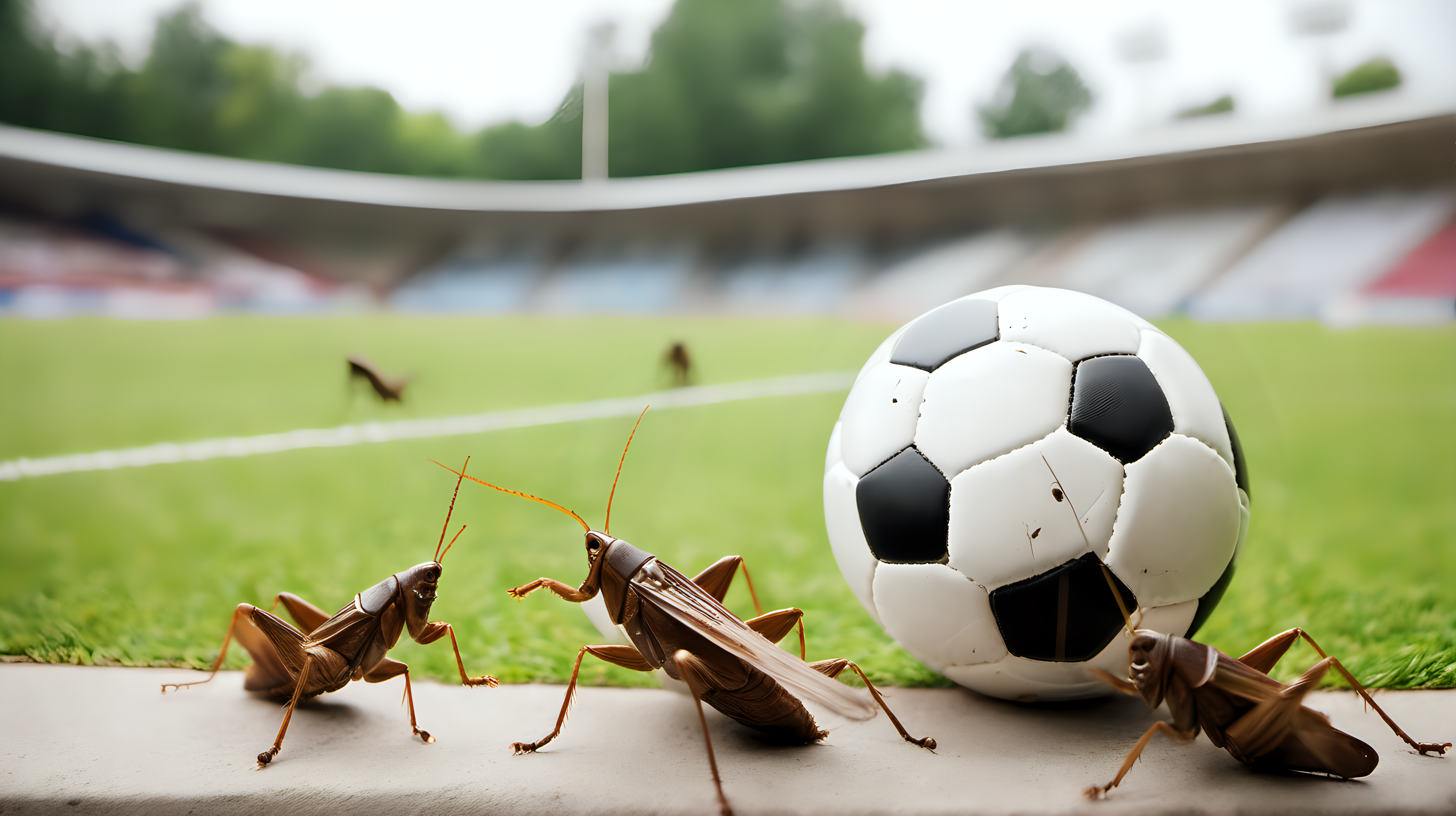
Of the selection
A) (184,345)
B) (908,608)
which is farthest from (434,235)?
(908,608)

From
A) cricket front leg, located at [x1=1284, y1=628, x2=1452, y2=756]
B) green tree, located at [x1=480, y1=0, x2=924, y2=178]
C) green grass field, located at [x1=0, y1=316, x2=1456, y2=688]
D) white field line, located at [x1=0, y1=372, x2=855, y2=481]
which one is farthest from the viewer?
green tree, located at [x1=480, y1=0, x2=924, y2=178]

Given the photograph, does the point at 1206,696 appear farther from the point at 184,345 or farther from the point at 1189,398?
the point at 184,345

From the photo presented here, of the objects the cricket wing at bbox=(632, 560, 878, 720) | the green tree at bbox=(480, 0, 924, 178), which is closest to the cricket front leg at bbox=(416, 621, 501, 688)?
the cricket wing at bbox=(632, 560, 878, 720)

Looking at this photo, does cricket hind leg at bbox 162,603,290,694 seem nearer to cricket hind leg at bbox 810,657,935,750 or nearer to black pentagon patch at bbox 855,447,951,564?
cricket hind leg at bbox 810,657,935,750

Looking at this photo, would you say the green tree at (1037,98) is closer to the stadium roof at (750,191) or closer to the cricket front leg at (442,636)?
the stadium roof at (750,191)

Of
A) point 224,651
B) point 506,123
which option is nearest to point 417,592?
point 224,651
